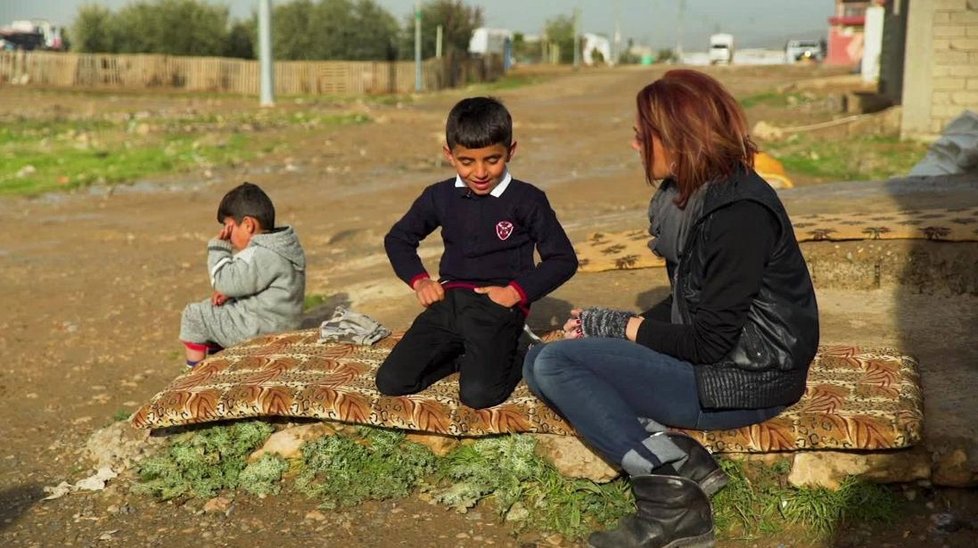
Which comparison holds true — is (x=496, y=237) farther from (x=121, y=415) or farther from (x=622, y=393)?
(x=121, y=415)

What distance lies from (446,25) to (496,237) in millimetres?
49884

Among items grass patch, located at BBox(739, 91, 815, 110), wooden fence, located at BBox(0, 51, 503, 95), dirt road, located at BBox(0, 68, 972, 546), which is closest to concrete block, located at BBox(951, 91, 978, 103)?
dirt road, located at BBox(0, 68, 972, 546)

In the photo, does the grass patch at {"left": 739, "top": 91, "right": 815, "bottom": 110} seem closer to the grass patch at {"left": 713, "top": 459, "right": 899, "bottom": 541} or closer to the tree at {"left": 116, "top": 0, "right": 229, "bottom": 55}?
the grass patch at {"left": 713, "top": 459, "right": 899, "bottom": 541}

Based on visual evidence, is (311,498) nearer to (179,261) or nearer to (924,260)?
(924,260)

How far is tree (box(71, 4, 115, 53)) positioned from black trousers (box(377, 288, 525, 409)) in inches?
1921

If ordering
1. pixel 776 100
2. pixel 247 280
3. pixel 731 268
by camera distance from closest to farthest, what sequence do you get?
pixel 731 268, pixel 247 280, pixel 776 100

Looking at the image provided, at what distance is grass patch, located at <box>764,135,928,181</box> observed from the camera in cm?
1295

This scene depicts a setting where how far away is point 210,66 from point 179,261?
30889 millimetres

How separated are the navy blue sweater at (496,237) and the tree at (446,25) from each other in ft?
158

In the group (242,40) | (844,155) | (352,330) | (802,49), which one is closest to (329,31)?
(242,40)

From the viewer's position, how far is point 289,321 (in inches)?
207

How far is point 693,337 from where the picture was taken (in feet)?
10.6

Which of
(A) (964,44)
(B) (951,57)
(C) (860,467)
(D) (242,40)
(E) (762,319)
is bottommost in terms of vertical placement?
(C) (860,467)

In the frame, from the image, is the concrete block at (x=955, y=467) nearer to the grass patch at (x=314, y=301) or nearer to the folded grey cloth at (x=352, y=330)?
the folded grey cloth at (x=352, y=330)
